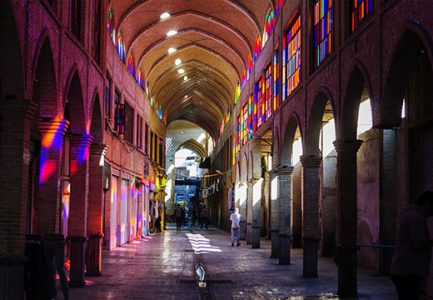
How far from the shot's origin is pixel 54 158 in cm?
1139

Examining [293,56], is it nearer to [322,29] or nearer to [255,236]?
[322,29]

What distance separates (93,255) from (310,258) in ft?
17.1

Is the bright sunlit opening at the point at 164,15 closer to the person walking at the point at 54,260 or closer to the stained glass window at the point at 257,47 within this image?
the stained glass window at the point at 257,47

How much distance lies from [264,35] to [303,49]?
926cm

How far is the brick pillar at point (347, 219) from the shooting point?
39.8ft

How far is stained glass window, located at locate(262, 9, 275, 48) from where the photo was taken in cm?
2361

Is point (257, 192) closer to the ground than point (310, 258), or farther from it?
farther from it

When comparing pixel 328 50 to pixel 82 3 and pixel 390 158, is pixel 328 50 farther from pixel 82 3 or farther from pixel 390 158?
pixel 82 3

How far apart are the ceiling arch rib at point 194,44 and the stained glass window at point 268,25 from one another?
7.46m

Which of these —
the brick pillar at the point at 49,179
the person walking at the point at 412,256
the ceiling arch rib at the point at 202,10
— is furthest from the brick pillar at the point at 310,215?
the ceiling arch rib at the point at 202,10

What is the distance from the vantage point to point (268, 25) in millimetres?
24828

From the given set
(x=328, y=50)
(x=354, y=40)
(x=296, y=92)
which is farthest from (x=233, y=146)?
(x=354, y=40)

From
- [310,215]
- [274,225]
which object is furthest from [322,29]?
[274,225]

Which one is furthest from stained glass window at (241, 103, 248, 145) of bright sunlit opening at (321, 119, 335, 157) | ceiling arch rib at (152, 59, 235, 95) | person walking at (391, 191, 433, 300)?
person walking at (391, 191, 433, 300)
